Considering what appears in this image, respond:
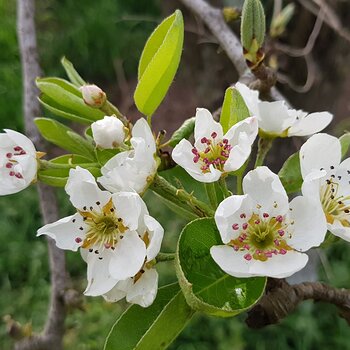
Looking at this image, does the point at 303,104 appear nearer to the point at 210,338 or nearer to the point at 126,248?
the point at 210,338

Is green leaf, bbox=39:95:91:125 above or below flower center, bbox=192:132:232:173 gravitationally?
below

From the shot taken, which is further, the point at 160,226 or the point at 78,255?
the point at 78,255

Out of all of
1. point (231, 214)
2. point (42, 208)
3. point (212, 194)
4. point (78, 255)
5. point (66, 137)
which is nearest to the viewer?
point (231, 214)

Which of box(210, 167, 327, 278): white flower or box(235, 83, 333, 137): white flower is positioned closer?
box(210, 167, 327, 278): white flower

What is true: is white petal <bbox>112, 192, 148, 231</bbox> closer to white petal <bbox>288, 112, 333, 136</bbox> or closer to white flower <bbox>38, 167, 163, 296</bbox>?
white flower <bbox>38, 167, 163, 296</bbox>

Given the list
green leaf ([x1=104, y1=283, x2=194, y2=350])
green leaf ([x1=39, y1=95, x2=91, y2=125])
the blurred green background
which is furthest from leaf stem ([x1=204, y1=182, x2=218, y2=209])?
the blurred green background

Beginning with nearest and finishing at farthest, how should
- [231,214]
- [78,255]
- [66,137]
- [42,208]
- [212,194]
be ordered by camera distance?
[231,214] < [212,194] < [66,137] < [42,208] < [78,255]

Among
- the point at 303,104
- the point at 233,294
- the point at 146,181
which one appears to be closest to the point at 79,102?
the point at 146,181

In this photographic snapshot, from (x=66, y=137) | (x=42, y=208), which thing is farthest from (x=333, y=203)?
(x=42, y=208)

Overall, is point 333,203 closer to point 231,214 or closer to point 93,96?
point 231,214
